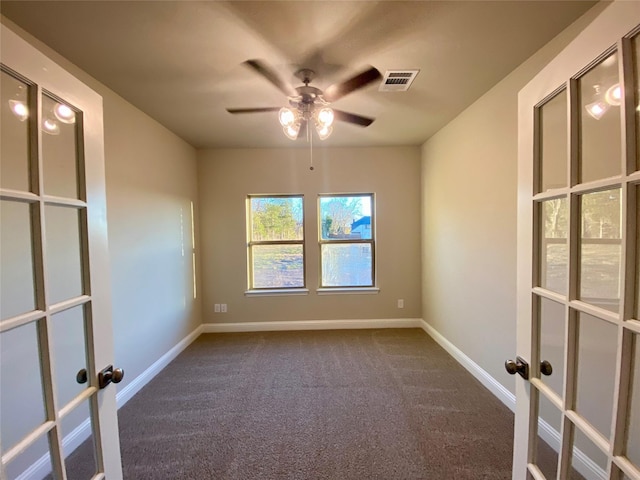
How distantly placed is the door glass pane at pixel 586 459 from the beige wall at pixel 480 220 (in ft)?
4.53

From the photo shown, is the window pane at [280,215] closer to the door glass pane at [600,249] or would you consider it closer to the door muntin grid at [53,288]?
the door muntin grid at [53,288]

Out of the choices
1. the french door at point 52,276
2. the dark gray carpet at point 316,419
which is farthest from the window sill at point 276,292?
the french door at point 52,276

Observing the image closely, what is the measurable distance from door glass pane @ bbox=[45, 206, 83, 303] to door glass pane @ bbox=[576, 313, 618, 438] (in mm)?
1652

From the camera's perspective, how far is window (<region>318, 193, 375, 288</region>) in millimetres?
4133

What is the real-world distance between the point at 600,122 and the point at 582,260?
0.42 m

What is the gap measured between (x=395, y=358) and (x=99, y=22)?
3.53 meters

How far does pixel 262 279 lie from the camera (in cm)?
416

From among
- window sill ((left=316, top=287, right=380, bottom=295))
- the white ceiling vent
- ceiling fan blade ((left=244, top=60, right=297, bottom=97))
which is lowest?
window sill ((left=316, top=287, right=380, bottom=295))

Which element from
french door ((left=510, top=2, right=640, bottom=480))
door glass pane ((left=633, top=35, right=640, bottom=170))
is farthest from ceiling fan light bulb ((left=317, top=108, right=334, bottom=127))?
door glass pane ((left=633, top=35, right=640, bottom=170))

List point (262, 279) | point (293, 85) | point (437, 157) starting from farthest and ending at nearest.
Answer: point (262, 279)
point (437, 157)
point (293, 85)

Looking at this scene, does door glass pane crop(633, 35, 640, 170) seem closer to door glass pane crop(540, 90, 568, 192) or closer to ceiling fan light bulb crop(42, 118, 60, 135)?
door glass pane crop(540, 90, 568, 192)

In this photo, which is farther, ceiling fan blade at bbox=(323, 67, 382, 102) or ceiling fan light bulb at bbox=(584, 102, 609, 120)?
ceiling fan blade at bbox=(323, 67, 382, 102)

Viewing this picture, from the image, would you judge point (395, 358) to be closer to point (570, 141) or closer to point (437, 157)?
point (437, 157)

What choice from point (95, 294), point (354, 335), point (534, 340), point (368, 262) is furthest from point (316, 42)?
point (354, 335)
